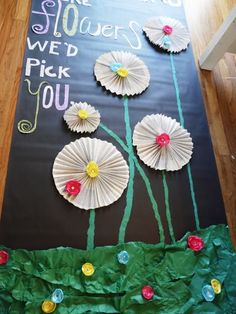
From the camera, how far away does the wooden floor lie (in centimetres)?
107

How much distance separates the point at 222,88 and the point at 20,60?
2.79ft

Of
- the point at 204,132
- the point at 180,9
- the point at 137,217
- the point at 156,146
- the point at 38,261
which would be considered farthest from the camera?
the point at 180,9

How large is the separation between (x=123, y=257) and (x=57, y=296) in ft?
0.68

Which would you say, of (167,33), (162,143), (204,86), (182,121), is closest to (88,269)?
(162,143)

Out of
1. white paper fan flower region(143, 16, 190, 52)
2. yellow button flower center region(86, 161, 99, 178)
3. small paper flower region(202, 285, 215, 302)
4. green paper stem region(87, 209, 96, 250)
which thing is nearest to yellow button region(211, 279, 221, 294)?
small paper flower region(202, 285, 215, 302)

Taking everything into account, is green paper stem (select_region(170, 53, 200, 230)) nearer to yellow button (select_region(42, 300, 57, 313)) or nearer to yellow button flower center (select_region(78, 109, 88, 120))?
yellow button flower center (select_region(78, 109, 88, 120))

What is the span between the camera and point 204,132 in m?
1.19

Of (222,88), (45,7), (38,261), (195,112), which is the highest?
(45,7)

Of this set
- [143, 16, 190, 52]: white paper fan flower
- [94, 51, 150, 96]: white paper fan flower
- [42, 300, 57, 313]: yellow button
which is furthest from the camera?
[143, 16, 190, 52]: white paper fan flower

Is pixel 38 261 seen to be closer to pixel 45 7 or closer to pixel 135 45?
pixel 135 45

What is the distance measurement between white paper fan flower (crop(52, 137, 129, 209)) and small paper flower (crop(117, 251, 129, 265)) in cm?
16

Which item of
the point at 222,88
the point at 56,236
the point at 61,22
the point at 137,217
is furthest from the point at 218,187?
the point at 61,22

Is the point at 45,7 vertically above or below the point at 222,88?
above

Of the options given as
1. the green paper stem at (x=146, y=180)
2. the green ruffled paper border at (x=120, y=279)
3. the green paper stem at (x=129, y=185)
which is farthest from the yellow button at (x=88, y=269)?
the green paper stem at (x=146, y=180)
